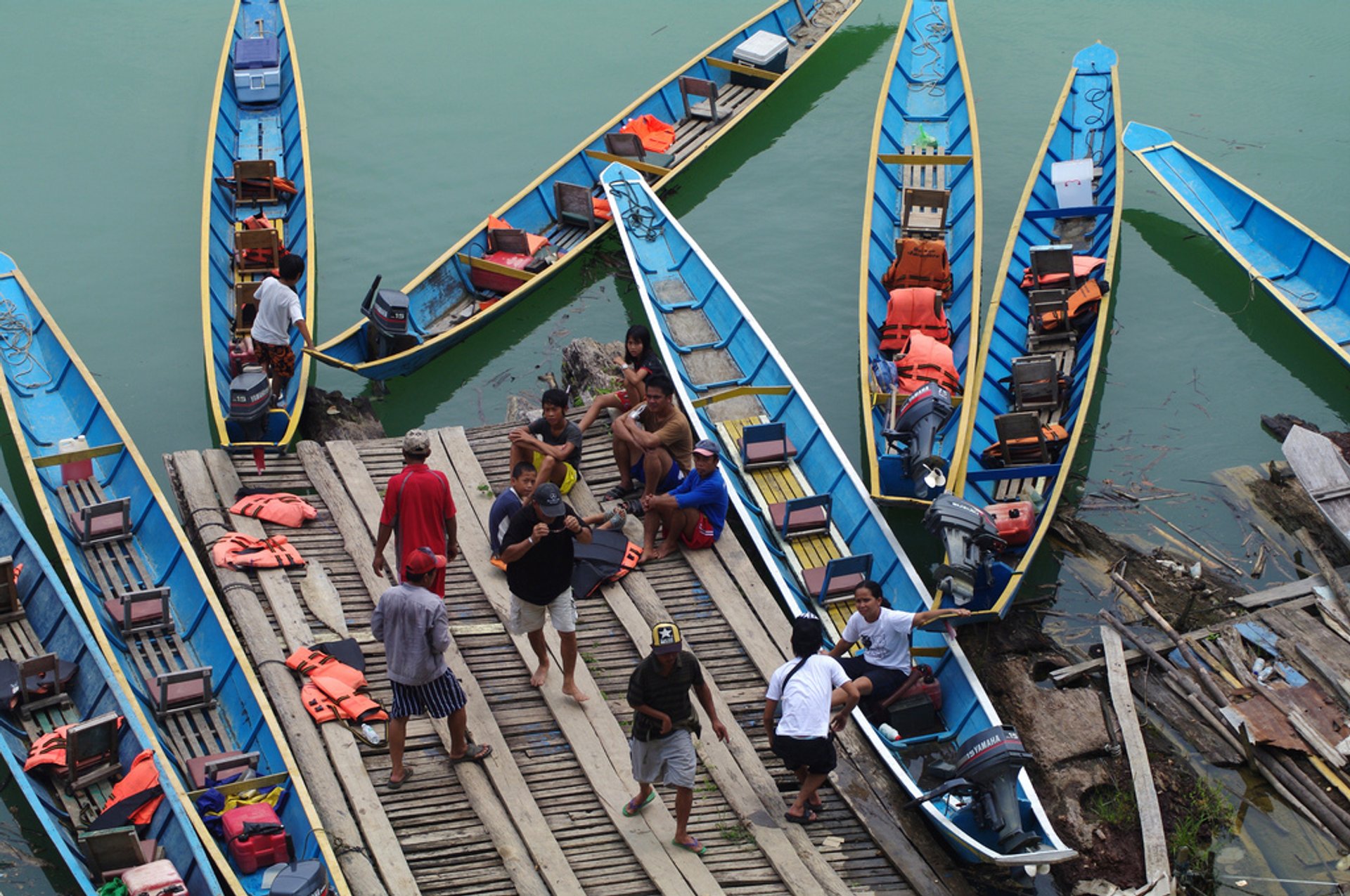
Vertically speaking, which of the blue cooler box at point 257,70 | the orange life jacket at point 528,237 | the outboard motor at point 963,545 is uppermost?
the blue cooler box at point 257,70

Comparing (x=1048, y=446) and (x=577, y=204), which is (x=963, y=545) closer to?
(x=1048, y=446)

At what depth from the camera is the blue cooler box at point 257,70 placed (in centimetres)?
1839

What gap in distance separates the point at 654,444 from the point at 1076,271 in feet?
21.2

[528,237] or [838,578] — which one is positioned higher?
[528,237]

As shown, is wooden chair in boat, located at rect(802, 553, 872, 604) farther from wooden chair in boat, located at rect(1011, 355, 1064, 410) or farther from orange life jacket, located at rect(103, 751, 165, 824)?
orange life jacket, located at rect(103, 751, 165, 824)

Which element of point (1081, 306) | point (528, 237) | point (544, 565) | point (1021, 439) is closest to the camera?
point (544, 565)

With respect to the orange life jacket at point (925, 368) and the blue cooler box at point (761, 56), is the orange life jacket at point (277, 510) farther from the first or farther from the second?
the blue cooler box at point (761, 56)

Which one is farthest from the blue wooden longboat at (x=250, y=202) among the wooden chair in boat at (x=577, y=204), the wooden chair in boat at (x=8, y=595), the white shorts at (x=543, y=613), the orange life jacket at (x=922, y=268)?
the orange life jacket at (x=922, y=268)

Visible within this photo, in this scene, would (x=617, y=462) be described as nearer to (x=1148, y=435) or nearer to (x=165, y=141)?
(x=1148, y=435)

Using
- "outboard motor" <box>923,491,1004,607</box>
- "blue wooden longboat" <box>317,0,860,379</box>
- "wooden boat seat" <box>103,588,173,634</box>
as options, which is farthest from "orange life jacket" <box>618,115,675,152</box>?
"wooden boat seat" <box>103,588,173,634</box>

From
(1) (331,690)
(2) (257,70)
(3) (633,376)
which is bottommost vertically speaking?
(1) (331,690)

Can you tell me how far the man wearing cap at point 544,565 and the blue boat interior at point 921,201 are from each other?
3.66m

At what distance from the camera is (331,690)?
9.95m

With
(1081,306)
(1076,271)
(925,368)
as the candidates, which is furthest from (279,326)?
(1076,271)
